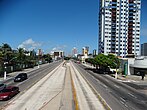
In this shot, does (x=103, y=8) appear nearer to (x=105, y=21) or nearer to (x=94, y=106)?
(x=105, y=21)

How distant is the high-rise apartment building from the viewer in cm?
17125

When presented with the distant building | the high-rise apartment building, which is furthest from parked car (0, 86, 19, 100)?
the high-rise apartment building

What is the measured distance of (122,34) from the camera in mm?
171750

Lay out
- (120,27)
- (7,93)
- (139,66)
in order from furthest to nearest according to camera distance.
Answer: (120,27), (139,66), (7,93)

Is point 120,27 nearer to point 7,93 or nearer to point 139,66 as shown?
point 139,66

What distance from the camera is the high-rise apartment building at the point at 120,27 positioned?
171250mm

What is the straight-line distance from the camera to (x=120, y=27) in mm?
172500

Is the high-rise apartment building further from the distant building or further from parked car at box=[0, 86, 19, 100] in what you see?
parked car at box=[0, 86, 19, 100]

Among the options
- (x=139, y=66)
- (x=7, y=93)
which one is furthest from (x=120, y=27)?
(x=7, y=93)

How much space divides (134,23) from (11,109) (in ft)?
546

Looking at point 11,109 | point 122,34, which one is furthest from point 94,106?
point 122,34

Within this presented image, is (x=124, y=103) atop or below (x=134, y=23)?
below

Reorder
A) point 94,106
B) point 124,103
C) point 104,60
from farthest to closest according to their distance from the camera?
A: point 104,60
point 124,103
point 94,106

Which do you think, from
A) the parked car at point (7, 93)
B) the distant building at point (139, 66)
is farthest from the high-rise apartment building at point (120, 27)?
the parked car at point (7, 93)
